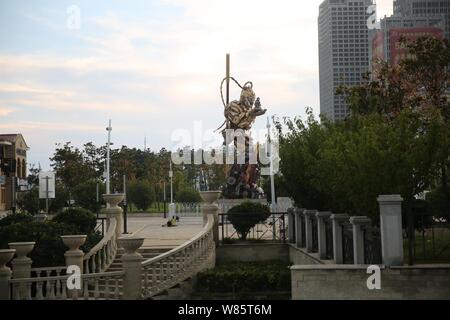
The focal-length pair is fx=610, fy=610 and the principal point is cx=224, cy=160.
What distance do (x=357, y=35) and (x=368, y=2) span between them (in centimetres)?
228

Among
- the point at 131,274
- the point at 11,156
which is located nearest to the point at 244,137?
the point at 131,274

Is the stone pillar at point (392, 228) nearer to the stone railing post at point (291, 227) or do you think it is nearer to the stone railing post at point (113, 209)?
the stone railing post at point (113, 209)

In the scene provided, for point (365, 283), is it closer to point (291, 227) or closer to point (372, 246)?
point (372, 246)

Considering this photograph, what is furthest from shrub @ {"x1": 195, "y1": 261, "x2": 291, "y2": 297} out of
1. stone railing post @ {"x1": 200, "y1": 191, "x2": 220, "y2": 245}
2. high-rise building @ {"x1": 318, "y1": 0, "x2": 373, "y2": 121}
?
high-rise building @ {"x1": 318, "y1": 0, "x2": 373, "y2": 121}

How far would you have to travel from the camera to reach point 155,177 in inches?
2901

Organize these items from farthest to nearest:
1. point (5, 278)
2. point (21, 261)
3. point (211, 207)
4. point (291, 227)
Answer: point (291, 227), point (211, 207), point (21, 261), point (5, 278)

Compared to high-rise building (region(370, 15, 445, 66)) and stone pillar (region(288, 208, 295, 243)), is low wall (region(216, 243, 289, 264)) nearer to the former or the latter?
stone pillar (region(288, 208, 295, 243))

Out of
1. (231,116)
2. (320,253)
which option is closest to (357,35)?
(231,116)

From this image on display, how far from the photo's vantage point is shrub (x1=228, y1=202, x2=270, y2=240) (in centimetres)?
2286

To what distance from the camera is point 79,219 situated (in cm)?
2111

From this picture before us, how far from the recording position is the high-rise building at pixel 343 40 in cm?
4031

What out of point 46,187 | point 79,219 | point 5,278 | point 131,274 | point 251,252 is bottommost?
point 251,252

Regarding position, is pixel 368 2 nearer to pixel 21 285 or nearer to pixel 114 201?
pixel 114 201

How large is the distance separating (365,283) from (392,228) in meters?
1.36
